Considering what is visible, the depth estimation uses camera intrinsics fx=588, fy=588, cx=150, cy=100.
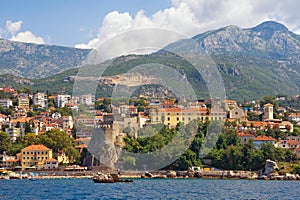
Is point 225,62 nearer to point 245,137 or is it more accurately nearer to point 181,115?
point 181,115

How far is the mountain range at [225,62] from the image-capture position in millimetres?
105250

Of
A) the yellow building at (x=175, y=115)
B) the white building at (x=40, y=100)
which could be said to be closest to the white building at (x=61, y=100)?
the white building at (x=40, y=100)

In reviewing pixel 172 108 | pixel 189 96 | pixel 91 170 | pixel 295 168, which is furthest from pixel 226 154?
pixel 189 96

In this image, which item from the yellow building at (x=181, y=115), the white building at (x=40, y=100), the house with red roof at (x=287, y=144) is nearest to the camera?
the house with red roof at (x=287, y=144)

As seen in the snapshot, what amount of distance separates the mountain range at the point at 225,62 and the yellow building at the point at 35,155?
4053 cm

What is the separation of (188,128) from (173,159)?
23.3 feet

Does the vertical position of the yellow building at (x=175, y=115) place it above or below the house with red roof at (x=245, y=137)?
above

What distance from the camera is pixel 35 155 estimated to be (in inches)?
2205

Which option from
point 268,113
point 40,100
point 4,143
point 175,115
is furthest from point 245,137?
point 40,100

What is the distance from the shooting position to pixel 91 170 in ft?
173

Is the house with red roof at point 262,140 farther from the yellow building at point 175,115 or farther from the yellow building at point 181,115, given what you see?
the yellow building at point 175,115

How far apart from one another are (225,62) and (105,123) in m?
65.4

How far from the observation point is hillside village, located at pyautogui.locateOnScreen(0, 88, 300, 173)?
56625mm

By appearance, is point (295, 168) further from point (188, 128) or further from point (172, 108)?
point (172, 108)
